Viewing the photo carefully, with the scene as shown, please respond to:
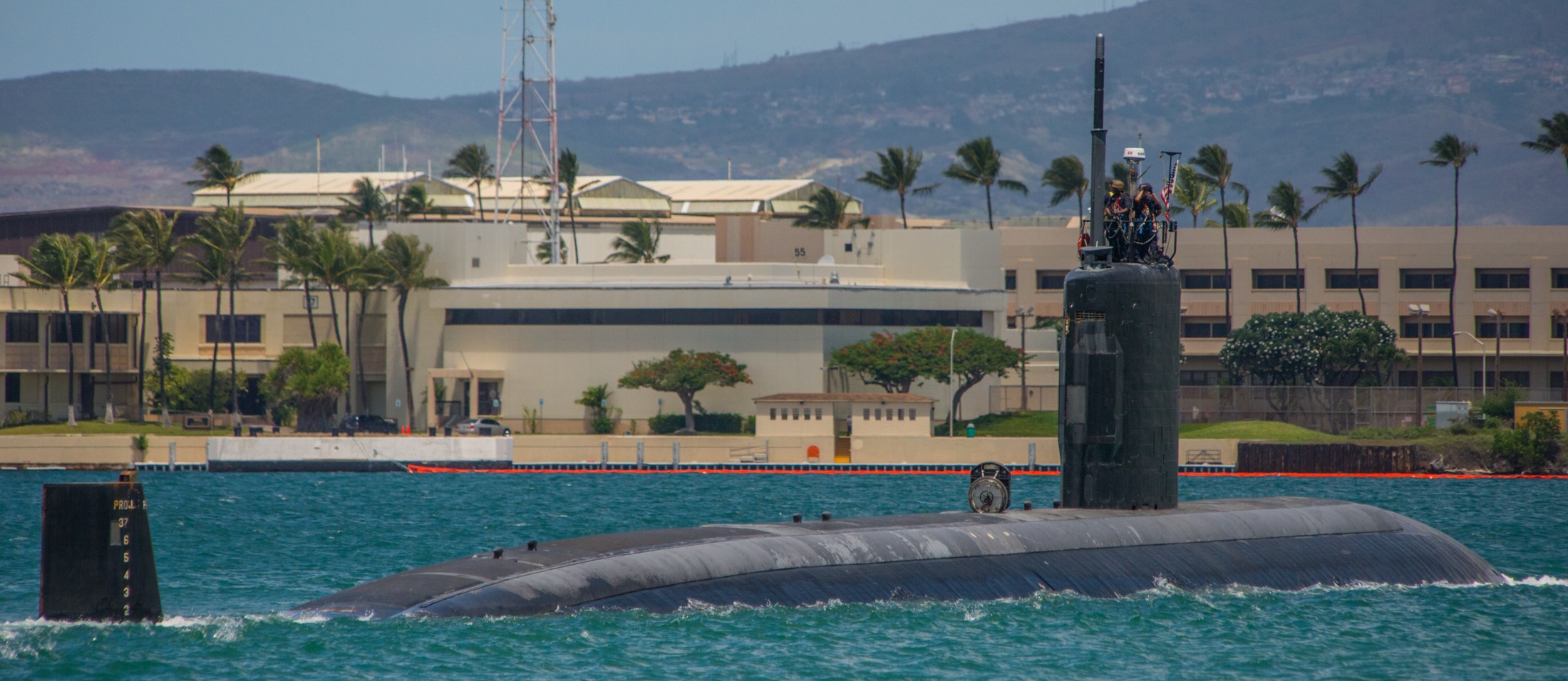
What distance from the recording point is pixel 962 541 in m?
24.2

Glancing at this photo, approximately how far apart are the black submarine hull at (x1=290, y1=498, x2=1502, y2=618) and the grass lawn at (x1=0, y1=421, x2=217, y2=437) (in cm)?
6550

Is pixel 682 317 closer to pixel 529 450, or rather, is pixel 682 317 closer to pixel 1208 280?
pixel 529 450

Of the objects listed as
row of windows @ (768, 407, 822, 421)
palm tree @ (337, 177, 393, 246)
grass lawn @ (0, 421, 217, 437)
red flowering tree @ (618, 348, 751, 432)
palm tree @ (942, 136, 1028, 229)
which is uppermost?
palm tree @ (942, 136, 1028, 229)

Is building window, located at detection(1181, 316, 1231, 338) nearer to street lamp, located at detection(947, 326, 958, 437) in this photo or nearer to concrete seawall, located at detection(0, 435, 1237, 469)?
street lamp, located at detection(947, 326, 958, 437)

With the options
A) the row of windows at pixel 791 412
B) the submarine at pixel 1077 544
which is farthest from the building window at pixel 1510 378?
the submarine at pixel 1077 544

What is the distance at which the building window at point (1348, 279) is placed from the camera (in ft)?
349

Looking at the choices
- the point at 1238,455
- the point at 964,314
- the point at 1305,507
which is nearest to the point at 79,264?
the point at 964,314

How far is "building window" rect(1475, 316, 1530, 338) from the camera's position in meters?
103

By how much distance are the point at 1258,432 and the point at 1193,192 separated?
29.5 metres

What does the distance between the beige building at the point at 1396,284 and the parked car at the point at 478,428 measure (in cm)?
3534

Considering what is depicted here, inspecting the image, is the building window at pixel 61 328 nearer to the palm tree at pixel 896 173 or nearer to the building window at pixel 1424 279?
the palm tree at pixel 896 173

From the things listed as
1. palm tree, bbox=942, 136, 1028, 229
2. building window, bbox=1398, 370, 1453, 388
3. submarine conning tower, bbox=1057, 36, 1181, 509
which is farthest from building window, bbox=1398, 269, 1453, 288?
submarine conning tower, bbox=1057, 36, 1181, 509

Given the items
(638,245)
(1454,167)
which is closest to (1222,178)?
(1454,167)

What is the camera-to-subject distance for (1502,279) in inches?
4087
